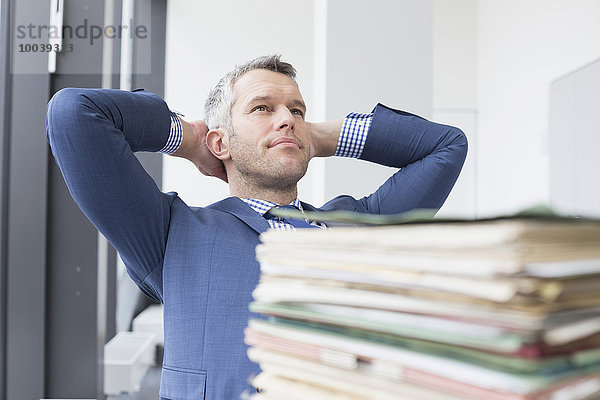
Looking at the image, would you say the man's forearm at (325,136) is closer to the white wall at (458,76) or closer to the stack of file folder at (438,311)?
the stack of file folder at (438,311)

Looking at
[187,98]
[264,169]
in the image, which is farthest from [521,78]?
[264,169]

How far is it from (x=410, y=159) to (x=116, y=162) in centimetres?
Result: 86

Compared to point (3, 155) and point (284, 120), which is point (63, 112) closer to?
point (284, 120)

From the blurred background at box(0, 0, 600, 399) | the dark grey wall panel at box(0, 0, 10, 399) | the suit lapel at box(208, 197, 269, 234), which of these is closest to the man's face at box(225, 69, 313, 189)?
the suit lapel at box(208, 197, 269, 234)

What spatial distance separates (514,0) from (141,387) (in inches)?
152

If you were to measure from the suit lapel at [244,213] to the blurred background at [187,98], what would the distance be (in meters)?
0.47

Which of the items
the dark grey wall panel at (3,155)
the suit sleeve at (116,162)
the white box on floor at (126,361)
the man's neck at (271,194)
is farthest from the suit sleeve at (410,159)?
the white box on floor at (126,361)

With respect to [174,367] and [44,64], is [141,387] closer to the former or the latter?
[44,64]

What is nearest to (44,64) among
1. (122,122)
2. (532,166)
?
(122,122)

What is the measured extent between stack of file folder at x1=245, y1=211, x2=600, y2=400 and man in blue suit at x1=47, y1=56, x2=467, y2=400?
77 cm

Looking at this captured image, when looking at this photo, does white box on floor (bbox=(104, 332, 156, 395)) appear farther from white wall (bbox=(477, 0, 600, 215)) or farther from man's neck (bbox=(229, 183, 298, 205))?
white wall (bbox=(477, 0, 600, 215))

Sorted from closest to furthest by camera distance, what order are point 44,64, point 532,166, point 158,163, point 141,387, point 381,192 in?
point 381,192, point 44,64, point 141,387, point 158,163, point 532,166

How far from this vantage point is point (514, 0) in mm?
4445

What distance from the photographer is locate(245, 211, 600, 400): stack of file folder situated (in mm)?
254
